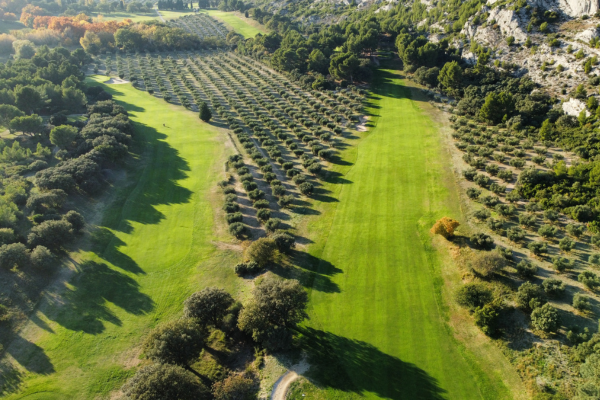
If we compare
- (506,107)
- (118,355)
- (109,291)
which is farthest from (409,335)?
(506,107)

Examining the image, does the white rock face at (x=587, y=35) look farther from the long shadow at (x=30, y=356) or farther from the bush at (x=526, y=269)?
the long shadow at (x=30, y=356)

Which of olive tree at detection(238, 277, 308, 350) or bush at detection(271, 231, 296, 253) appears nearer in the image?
olive tree at detection(238, 277, 308, 350)

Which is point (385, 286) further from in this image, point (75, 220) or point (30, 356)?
Result: point (75, 220)

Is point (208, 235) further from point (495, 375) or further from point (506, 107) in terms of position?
point (506, 107)

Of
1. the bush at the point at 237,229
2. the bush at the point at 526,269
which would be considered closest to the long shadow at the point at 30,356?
the bush at the point at 237,229

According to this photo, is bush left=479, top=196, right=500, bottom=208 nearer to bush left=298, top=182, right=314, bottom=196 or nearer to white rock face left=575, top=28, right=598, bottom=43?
bush left=298, top=182, right=314, bottom=196

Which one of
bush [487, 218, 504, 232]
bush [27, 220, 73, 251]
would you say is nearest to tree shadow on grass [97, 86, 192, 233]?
bush [27, 220, 73, 251]
